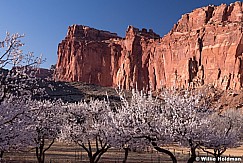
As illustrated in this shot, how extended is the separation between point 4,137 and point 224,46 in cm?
12875

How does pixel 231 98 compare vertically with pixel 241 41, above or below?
below

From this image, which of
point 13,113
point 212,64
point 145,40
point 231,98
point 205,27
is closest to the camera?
point 13,113

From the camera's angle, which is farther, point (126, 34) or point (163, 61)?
point (126, 34)

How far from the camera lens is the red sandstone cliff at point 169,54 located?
12875 cm

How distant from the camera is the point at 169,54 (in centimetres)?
15600

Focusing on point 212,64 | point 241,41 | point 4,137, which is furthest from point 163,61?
point 4,137

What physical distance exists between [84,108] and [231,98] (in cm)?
9176

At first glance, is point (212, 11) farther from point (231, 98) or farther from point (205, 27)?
point (231, 98)

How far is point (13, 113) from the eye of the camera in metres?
11.3

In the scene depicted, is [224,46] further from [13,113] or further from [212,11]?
[13,113]

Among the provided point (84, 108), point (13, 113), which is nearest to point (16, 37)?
point (13, 113)

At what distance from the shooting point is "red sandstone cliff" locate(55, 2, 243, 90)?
12875cm

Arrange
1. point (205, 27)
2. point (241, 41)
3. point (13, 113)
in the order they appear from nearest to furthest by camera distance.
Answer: point (13, 113) < point (241, 41) < point (205, 27)

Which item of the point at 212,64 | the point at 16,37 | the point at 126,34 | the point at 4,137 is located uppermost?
the point at 126,34
